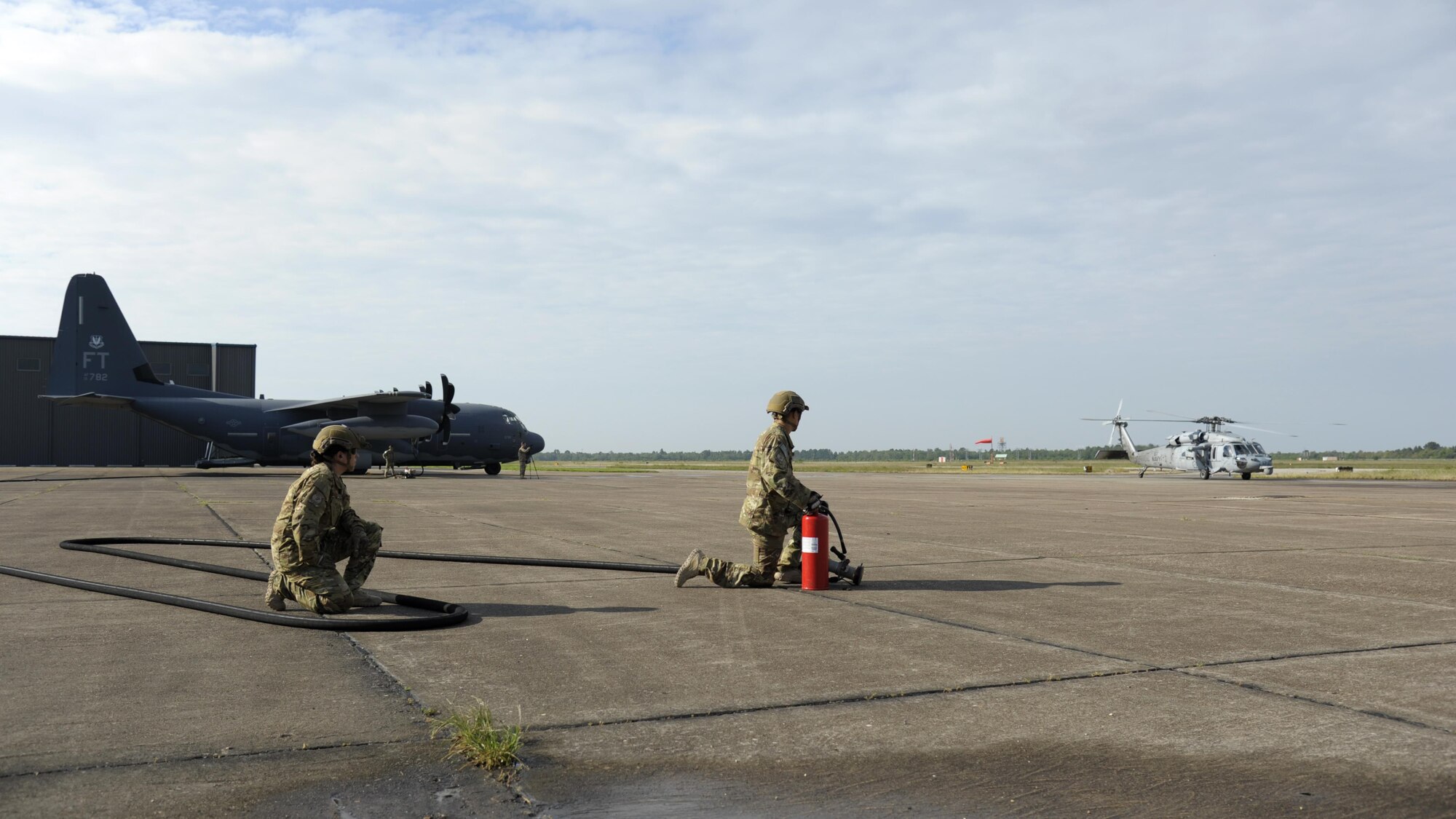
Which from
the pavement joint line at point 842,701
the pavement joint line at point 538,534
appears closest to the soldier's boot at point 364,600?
the pavement joint line at point 842,701

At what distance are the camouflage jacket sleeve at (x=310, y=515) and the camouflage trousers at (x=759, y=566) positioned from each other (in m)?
3.52

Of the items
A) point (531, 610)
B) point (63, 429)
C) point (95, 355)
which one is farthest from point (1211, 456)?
point (63, 429)

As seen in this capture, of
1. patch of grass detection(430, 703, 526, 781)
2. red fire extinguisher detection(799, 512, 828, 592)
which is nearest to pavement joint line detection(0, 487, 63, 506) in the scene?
red fire extinguisher detection(799, 512, 828, 592)

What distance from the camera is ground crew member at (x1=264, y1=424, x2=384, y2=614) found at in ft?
26.3

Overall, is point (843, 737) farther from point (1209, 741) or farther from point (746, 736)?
point (1209, 741)

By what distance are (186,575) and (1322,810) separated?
10355mm

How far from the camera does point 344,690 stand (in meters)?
5.65

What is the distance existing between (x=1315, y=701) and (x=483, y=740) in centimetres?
430

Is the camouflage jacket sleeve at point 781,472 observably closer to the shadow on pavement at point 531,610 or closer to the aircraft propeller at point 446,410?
the shadow on pavement at point 531,610

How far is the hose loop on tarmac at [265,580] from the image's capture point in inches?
291

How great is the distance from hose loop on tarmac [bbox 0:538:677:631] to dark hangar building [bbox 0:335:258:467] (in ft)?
165

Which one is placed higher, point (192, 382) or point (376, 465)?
point (192, 382)

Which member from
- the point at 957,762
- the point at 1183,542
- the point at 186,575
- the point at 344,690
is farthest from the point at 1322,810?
the point at 1183,542

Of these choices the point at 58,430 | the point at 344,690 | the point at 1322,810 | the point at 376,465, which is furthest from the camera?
the point at 58,430
